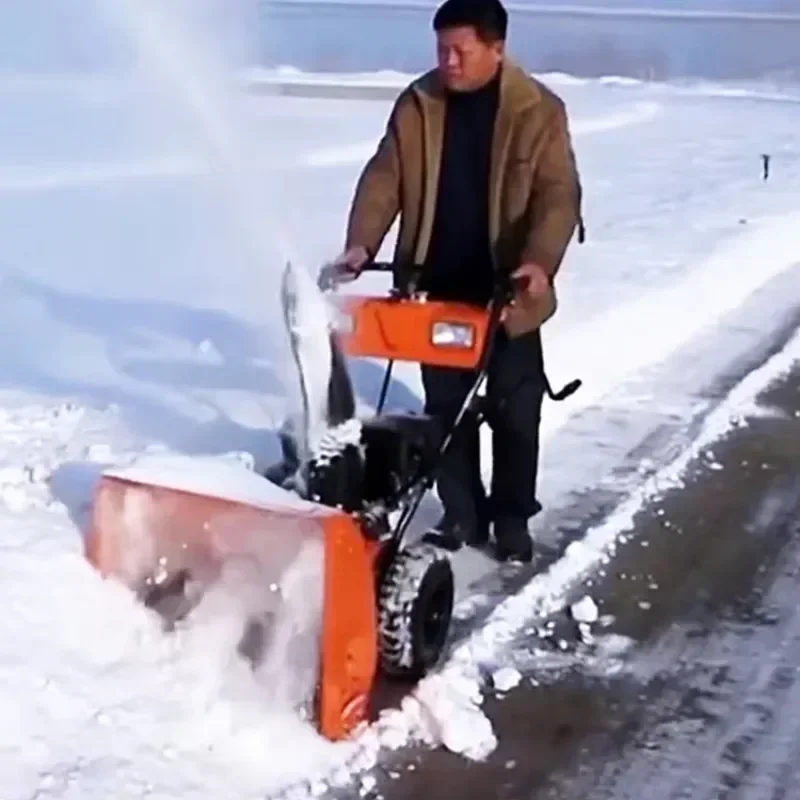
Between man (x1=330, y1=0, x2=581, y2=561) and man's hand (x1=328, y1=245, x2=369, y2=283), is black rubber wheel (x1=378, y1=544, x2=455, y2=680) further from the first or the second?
man's hand (x1=328, y1=245, x2=369, y2=283)

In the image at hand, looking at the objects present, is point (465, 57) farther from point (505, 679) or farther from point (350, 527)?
point (505, 679)

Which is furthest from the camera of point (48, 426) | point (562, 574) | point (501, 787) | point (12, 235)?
point (12, 235)

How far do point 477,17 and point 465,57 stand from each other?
14 cm

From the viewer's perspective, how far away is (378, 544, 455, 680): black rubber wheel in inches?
180

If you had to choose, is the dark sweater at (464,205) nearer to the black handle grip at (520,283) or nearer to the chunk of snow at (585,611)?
the black handle grip at (520,283)

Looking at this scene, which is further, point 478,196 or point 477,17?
point 478,196

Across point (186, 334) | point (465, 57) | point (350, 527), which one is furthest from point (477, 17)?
point (186, 334)

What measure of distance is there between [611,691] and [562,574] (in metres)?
0.86

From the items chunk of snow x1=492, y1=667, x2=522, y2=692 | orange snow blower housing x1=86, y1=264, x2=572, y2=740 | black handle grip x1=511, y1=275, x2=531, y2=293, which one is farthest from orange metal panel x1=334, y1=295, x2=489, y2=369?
chunk of snow x1=492, y1=667, x2=522, y2=692

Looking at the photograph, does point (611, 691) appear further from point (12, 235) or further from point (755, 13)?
point (755, 13)

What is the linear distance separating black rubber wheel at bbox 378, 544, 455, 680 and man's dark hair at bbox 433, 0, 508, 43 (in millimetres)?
1468

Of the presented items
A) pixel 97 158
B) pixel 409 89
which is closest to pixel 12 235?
pixel 97 158

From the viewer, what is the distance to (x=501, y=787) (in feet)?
13.9

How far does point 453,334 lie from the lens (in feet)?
15.8
